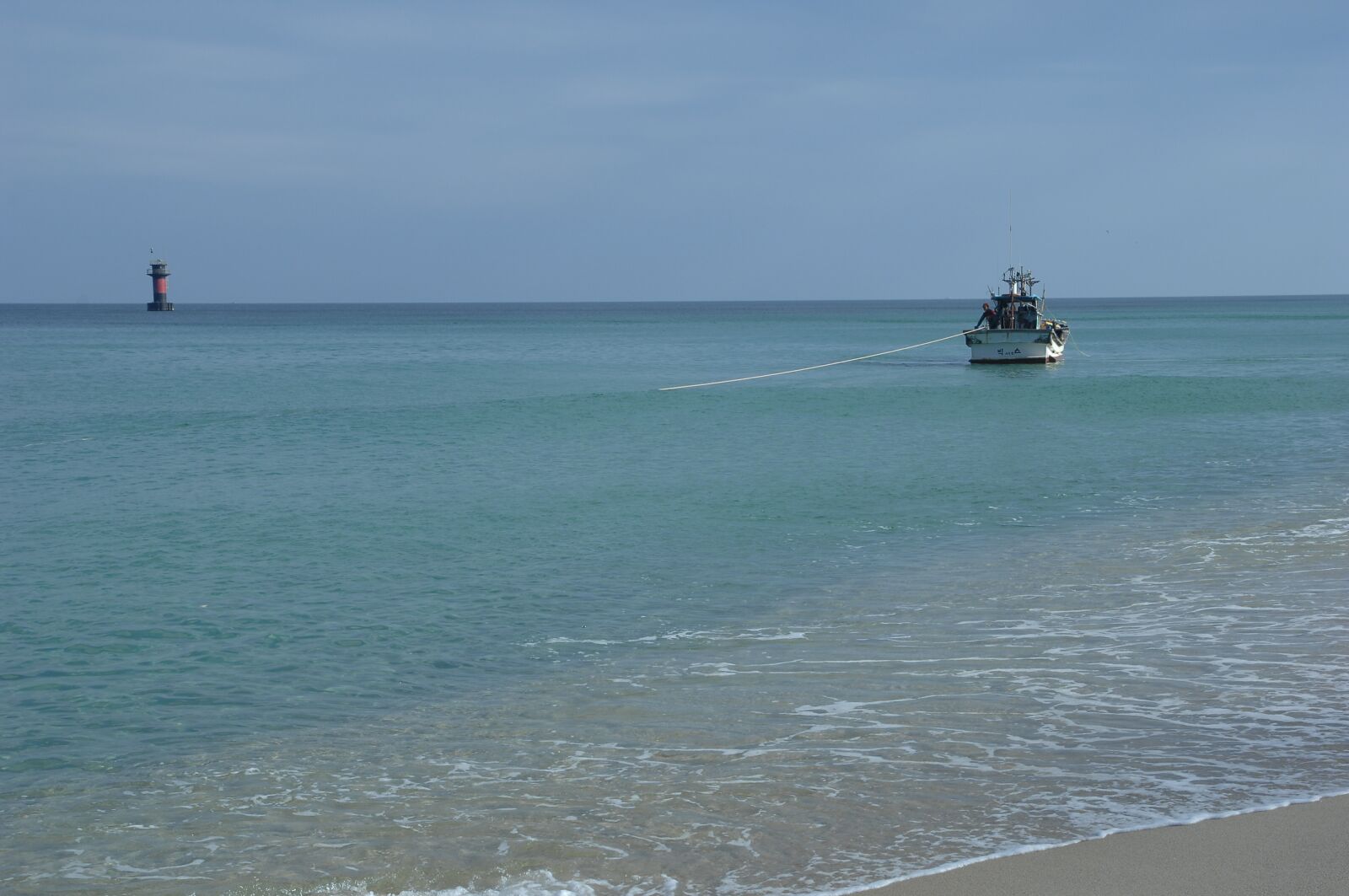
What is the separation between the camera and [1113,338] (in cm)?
9188

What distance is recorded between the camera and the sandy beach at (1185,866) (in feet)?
16.4

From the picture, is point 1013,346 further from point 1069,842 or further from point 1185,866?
point 1185,866

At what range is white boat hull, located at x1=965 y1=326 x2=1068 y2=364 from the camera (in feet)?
164

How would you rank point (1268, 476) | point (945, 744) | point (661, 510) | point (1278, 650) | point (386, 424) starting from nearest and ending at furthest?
1. point (945, 744)
2. point (1278, 650)
3. point (661, 510)
4. point (1268, 476)
5. point (386, 424)

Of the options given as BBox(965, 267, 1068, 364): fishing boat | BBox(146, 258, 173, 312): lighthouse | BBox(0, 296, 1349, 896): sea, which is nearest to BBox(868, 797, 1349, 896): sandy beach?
BBox(0, 296, 1349, 896): sea

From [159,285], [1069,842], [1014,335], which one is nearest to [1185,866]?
[1069,842]

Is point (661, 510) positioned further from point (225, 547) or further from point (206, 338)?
point (206, 338)

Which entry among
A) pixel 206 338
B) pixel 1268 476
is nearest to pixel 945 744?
pixel 1268 476

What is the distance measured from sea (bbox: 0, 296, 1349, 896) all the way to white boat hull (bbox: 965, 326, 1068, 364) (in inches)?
1019

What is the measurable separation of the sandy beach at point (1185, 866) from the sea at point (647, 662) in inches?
7.6

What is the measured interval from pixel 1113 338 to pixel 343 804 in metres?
92.3

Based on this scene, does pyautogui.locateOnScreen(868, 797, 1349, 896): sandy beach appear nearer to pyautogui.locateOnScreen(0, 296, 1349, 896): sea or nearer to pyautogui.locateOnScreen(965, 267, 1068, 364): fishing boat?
pyautogui.locateOnScreen(0, 296, 1349, 896): sea

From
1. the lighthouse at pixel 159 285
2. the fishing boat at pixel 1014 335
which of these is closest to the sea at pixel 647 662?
the fishing boat at pixel 1014 335

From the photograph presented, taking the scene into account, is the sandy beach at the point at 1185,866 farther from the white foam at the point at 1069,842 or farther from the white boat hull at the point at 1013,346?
the white boat hull at the point at 1013,346
